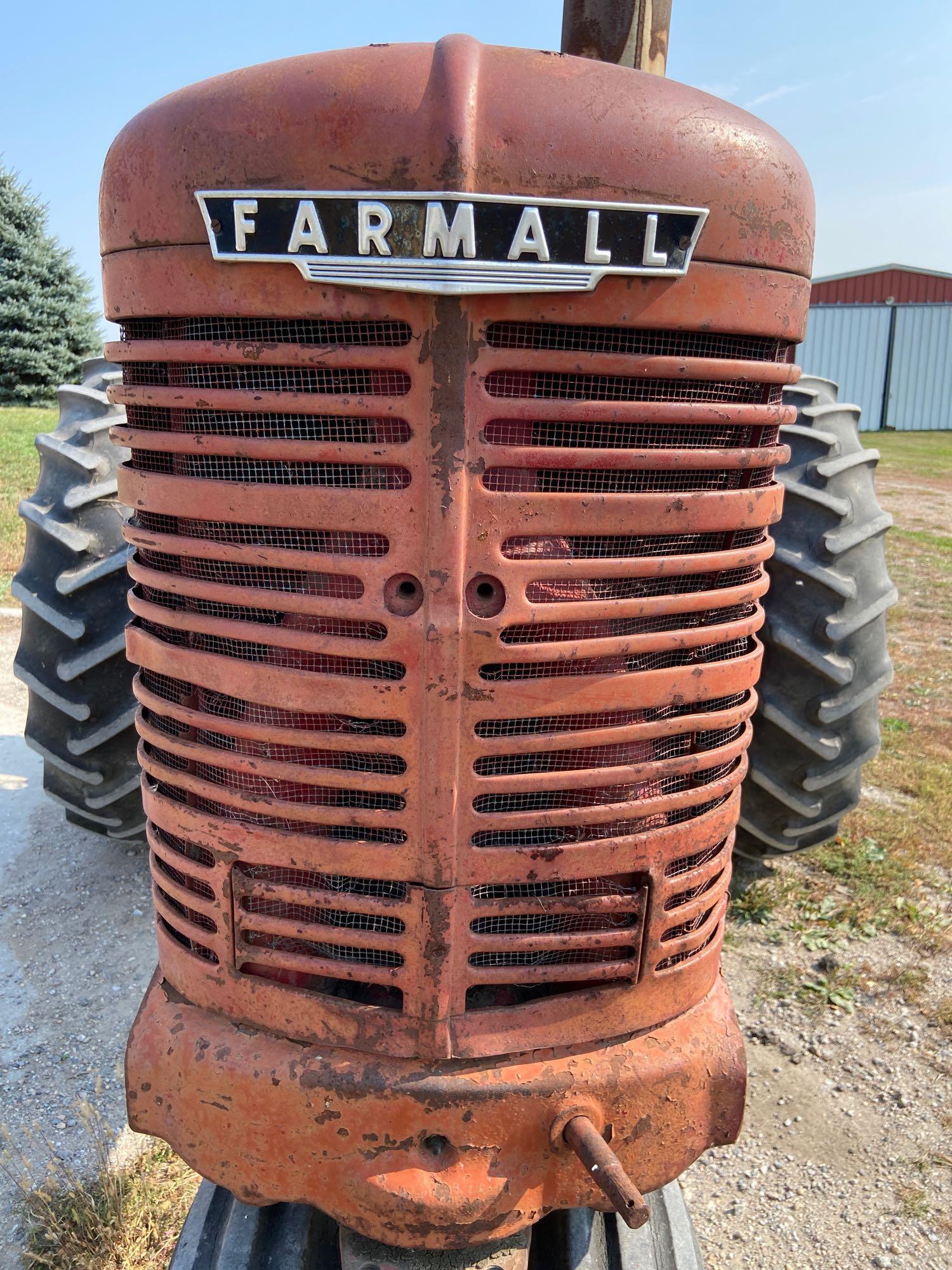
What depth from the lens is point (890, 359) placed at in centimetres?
3067

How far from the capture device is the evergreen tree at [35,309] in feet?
57.8

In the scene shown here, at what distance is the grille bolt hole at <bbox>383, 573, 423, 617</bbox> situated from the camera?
134 centimetres

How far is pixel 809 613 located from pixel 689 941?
4.61 feet

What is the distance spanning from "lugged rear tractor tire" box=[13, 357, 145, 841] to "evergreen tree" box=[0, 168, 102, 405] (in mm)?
16088

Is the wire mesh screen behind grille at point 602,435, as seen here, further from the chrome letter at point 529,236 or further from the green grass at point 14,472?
the green grass at point 14,472

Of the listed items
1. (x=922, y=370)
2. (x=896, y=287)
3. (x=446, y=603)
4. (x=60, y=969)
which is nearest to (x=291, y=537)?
(x=446, y=603)

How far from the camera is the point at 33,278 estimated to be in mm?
17750

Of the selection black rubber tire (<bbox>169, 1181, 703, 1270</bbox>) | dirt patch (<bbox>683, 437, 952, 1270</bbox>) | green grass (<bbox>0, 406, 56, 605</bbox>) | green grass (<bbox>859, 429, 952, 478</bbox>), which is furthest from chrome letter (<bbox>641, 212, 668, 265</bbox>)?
green grass (<bbox>859, 429, 952, 478</bbox>)

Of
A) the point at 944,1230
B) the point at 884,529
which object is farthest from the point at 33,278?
the point at 944,1230

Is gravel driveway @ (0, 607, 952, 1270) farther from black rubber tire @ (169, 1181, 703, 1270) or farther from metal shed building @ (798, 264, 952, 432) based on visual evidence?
metal shed building @ (798, 264, 952, 432)

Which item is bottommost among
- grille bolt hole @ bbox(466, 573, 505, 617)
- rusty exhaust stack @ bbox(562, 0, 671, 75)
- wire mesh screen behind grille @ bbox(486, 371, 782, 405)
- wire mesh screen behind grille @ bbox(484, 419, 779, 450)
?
grille bolt hole @ bbox(466, 573, 505, 617)

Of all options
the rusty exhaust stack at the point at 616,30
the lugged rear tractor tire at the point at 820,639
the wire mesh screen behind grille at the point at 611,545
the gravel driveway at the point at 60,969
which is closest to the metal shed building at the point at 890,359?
the lugged rear tractor tire at the point at 820,639

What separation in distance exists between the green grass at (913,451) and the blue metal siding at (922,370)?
65cm

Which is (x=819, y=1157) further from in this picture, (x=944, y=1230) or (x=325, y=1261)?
(x=325, y=1261)
